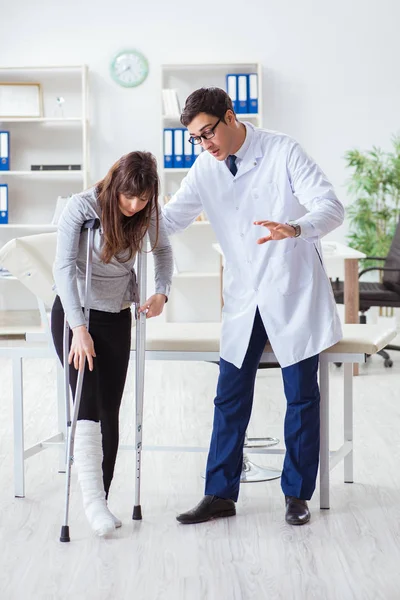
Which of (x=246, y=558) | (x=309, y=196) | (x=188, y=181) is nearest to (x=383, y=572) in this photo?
(x=246, y=558)

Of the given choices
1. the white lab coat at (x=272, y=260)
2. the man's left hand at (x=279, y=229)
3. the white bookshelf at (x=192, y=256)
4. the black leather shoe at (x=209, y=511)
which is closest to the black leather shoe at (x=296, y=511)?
the black leather shoe at (x=209, y=511)

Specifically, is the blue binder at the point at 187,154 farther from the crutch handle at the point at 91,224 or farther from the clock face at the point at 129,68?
the crutch handle at the point at 91,224

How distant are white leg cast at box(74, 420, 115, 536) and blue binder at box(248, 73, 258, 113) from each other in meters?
4.09

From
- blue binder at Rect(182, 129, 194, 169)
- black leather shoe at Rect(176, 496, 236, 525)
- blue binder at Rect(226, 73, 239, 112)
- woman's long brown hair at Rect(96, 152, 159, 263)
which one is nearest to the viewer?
woman's long brown hair at Rect(96, 152, 159, 263)

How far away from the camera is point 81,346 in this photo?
7.82 feet

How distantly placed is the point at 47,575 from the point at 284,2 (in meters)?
5.17

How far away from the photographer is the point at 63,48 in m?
6.43

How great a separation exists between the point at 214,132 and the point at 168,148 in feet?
12.6

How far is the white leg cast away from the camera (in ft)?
8.13

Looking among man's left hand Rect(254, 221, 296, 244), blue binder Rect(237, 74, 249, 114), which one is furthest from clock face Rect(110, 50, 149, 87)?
man's left hand Rect(254, 221, 296, 244)

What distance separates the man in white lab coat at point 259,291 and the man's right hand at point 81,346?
0.43 m

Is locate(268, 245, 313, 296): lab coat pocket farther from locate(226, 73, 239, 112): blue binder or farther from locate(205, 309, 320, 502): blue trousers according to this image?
locate(226, 73, 239, 112): blue binder

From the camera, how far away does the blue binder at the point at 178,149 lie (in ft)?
20.4

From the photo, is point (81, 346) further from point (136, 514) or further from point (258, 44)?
point (258, 44)
